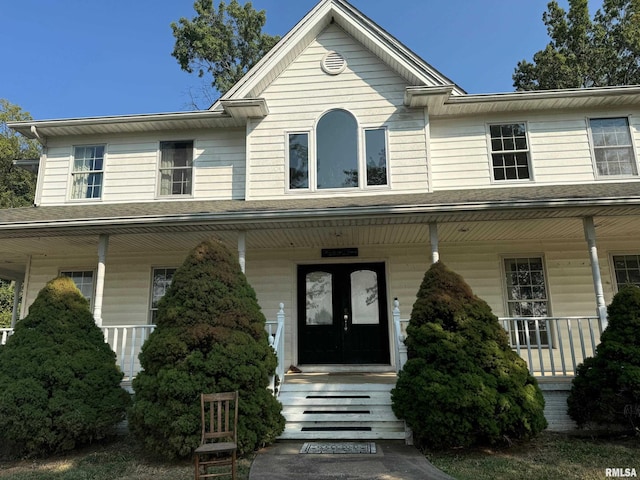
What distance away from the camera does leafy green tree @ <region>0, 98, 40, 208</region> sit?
88.2 ft

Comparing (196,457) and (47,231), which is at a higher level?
(47,231)

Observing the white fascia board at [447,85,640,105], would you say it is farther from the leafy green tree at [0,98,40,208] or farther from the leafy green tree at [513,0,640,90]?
the leafy green tree at [0,98,40,208]

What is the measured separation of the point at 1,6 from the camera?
13930 mm

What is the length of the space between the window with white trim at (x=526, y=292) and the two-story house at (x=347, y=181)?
0.03 meters

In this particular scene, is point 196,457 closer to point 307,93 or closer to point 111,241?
point 111,241

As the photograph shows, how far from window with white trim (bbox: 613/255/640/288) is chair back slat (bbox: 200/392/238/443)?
27.7 feet

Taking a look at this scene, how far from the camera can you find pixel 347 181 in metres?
9.35

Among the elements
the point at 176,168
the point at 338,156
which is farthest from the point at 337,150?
the point at 176,168

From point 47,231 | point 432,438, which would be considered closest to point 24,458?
point 47,231

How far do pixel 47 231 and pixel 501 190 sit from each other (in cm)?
892

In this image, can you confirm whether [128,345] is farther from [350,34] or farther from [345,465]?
[350,34]

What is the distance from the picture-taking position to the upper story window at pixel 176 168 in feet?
33.1

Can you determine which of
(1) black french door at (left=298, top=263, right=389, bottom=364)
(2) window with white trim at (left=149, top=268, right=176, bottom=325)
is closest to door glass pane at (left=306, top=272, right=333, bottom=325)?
(1) black french door at (left=298, top=263, right=389, bottom=364)

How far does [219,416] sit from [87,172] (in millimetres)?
7674
